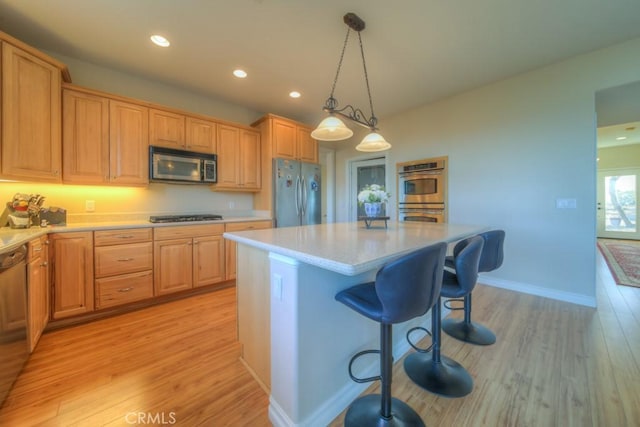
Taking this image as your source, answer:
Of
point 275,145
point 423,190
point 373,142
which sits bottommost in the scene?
point 423,190

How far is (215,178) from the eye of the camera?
3.28 m

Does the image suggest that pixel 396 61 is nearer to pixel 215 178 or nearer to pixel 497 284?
pixel 215 178

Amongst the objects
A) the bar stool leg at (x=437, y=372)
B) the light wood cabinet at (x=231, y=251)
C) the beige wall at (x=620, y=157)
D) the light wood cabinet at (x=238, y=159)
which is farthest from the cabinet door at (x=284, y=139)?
the beige wall at (x=620, y=157)

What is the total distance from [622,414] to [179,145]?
425 cm

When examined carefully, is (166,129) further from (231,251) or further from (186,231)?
(231,251)

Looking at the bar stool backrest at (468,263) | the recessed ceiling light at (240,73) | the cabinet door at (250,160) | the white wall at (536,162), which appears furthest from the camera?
the cabinet door at (250,160)

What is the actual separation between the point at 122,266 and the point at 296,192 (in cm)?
228

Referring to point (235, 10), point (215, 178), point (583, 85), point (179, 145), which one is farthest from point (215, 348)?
point (583, 85)

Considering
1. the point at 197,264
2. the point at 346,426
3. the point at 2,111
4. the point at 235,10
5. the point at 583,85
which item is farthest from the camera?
the point at 197,264

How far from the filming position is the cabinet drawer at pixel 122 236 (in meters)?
2.31

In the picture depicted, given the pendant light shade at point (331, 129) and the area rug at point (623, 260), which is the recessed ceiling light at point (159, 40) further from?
the area rug at point (623, 260)

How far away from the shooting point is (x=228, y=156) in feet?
11.3

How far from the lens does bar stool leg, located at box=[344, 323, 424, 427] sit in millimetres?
1167

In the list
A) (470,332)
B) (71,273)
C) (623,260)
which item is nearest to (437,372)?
(470,332)
